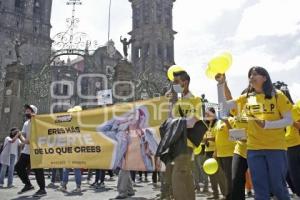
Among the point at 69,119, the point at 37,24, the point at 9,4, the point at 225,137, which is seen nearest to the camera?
the point at 225,137

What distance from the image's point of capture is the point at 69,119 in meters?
9.08

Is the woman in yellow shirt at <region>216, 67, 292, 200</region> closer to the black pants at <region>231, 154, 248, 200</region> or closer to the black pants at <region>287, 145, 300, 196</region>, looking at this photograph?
the black pants at <region>231, 154, 248, 200</region>

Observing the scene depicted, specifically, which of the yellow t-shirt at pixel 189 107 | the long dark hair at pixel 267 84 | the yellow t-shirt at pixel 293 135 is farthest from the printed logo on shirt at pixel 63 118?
the long dark hair at pixel 267 84

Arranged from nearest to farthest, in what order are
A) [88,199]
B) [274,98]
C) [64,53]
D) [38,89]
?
1. [274,98]
2. [88,199]
3. [38,89]
4. [64,53]

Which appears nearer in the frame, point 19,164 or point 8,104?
point 19,164

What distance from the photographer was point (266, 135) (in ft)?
13.1

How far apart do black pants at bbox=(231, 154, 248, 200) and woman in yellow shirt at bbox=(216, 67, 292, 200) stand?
59 centimetres

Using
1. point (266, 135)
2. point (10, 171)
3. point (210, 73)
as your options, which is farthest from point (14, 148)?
point (266, 135)

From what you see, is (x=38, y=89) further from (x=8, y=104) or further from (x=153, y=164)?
(x=153, y=164)

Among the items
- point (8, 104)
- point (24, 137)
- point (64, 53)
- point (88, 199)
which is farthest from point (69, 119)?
point (64, 53)

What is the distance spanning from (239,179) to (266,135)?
84 cm

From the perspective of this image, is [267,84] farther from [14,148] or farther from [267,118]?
[14,148]

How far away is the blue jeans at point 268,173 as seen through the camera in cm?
387

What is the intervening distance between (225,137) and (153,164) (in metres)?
1.95
